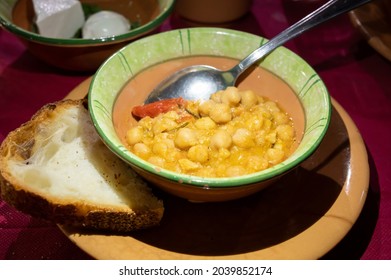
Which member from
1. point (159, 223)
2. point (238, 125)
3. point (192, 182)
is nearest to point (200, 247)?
point (159, 223)

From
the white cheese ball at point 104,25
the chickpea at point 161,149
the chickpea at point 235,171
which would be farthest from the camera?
the white cheese ball at point 104,25

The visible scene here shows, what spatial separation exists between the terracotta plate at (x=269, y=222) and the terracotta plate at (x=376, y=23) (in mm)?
708

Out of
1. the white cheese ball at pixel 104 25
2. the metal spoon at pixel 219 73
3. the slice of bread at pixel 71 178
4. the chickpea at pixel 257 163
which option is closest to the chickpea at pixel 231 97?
the metal spoon at pixel 219 73

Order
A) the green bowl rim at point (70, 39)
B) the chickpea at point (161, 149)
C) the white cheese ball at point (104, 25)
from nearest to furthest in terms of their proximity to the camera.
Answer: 1. the chickpea at point (161, 149)
2. the green bowl rim at point (70, 39)
3. the white cheese ball at point (104, 25)

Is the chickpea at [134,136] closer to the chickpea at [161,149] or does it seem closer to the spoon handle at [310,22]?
the chickpea at [161,149]

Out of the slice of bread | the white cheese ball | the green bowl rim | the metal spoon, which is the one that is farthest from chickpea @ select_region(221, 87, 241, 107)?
the white cheese ball

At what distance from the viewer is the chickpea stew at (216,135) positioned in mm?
1584

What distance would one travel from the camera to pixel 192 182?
135 cm

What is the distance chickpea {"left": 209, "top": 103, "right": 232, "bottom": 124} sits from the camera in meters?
1.75

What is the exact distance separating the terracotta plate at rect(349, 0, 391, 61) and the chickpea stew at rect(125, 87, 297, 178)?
2.52ft

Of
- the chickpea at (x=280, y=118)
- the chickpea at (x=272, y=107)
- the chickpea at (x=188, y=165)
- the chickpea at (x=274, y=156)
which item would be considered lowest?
the chickpea at (x=188, y=165)

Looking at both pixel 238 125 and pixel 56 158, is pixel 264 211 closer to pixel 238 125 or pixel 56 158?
pixel 238 125

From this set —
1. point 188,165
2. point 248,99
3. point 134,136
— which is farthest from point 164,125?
point 248,99

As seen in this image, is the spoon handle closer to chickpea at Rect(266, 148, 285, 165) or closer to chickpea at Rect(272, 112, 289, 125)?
chickpea at Rect(272, 112, 289, 125)
